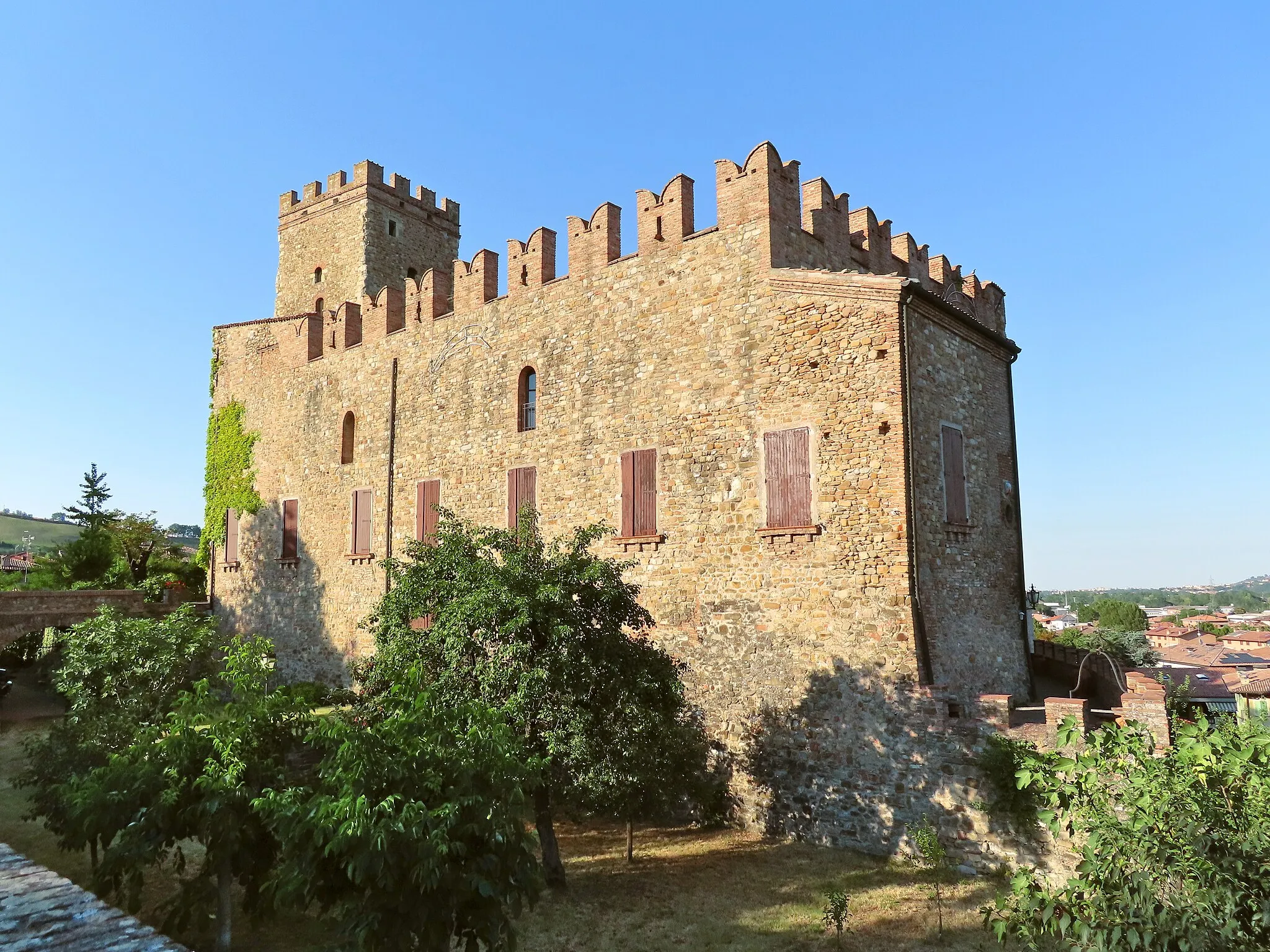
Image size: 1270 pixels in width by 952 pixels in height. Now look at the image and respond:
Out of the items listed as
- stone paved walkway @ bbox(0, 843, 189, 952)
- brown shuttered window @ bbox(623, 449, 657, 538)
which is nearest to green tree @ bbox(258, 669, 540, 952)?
stone paved walkway @ bbox(0, 843, 189, 952)

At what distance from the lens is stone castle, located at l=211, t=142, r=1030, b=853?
11.5 meters

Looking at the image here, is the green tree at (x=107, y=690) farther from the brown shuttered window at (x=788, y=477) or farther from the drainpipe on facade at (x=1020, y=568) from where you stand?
the drainpipe on facade at (x=1020, y=568)

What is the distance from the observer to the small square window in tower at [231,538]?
76.1 ft

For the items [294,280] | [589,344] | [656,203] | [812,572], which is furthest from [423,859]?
[294,280]

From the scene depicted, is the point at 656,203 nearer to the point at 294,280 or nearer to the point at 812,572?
the point at 812,572

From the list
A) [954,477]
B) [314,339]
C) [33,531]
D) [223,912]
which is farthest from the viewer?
[33,531]

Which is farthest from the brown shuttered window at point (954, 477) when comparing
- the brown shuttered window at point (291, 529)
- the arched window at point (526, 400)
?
the brown shuttered window at point (291, 529)

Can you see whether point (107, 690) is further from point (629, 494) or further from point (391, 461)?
point (391, 461)

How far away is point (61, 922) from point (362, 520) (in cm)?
1436

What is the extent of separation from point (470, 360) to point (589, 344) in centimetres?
344

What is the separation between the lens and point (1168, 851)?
196 inches

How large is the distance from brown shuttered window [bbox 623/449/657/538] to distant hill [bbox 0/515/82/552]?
113m

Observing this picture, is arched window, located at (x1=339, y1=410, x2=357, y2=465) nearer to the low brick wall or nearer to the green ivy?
the green ivy

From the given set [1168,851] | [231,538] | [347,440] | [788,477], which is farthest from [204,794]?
[231,538]
